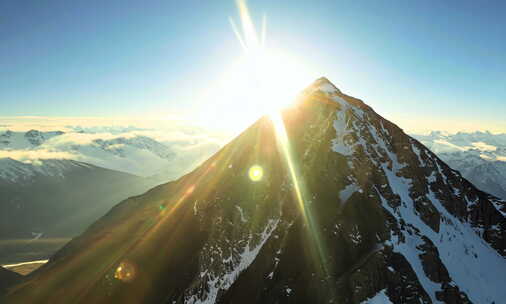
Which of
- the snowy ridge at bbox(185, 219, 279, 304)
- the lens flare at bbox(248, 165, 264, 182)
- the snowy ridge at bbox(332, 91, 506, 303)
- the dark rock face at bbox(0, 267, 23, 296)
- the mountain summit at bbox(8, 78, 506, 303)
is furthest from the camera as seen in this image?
the dark rock face at bbox(0, 267, 23, 296)

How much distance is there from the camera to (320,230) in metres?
61.2

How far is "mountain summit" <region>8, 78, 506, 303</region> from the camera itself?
2167 inches

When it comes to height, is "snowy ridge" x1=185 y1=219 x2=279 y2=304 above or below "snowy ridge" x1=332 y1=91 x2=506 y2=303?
below

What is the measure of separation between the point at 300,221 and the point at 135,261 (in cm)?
4982

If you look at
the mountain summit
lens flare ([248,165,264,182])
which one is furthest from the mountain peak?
lens flare ([248,165,264,182])

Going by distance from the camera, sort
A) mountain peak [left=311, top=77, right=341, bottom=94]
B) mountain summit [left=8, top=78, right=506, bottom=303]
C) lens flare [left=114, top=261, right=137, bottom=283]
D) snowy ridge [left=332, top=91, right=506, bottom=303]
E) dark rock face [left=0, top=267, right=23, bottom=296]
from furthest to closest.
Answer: dark rock face [left=0, top=267, right=23, bottom=296] < mountain peak [left=311, top=77, right=341, bottom=94] < lens flare [left=114, top=261, right=137, bottom=283] < snowy ridge [left=332, top=91, right=506, bottom=303] < mountain summit [left=8, top=78, right=506, bottom=303]

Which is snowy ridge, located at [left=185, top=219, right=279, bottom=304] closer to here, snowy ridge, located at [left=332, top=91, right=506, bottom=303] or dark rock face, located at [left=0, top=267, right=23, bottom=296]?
snowy ridge, located at [left=332, top=91, right=506, bottom=303]

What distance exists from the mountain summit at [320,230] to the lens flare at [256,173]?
1.24ft

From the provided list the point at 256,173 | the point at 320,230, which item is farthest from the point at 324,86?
Answer: the point at 320,230

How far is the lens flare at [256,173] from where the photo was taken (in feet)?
253

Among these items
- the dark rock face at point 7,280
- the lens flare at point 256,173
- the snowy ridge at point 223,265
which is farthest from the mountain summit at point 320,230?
the dark rock face at point 7,280

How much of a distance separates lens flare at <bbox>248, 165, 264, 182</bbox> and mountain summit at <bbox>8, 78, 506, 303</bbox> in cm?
38

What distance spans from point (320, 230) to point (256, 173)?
25757 millimetres

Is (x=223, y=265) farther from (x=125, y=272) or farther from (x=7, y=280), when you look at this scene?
(x=7, y=280)
